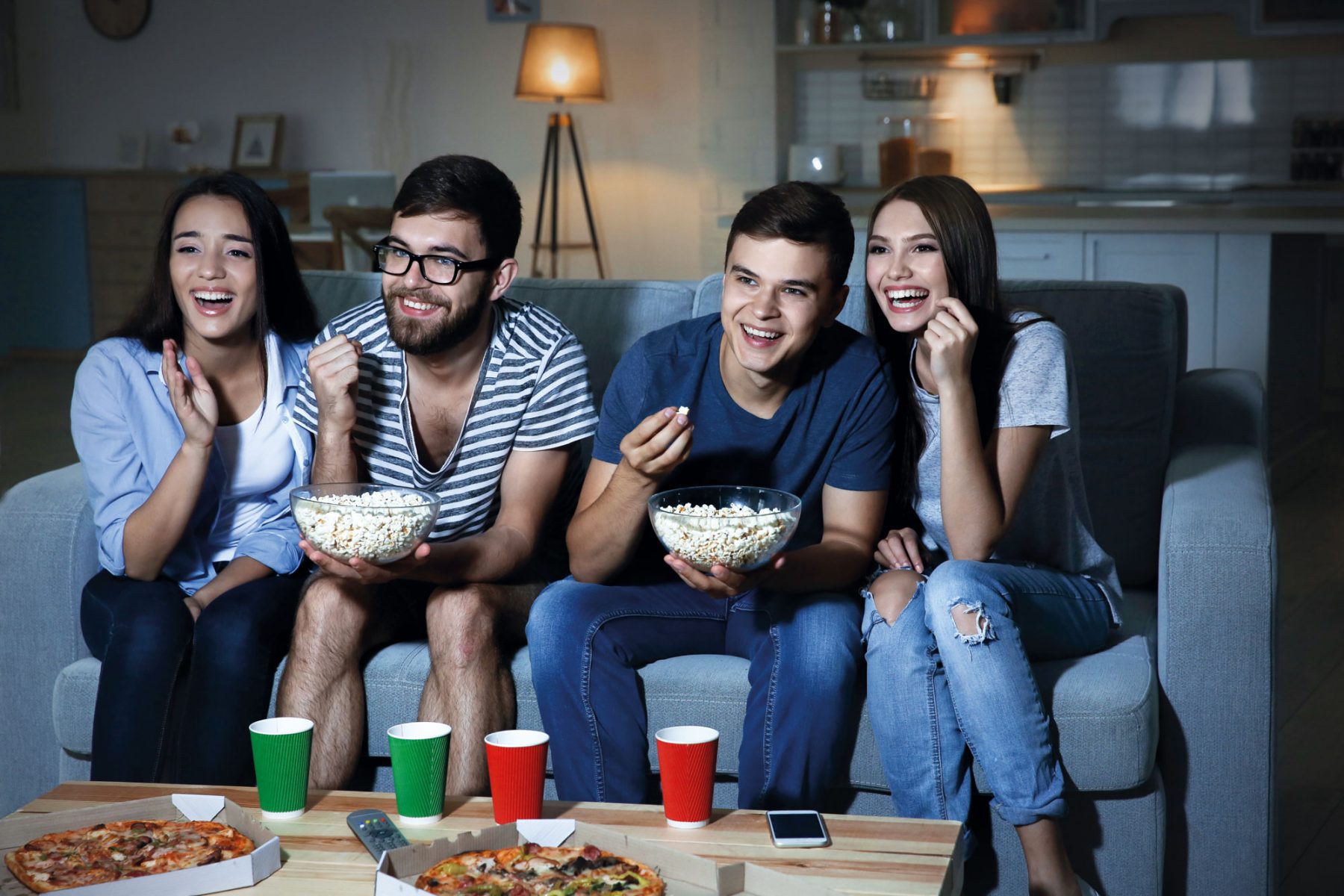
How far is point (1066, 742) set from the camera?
1.67 metres

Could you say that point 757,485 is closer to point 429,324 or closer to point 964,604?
point 964,604

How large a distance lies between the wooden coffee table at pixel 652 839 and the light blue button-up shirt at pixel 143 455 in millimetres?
559

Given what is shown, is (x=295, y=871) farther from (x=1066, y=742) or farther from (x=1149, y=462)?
(x=1149, y=462)

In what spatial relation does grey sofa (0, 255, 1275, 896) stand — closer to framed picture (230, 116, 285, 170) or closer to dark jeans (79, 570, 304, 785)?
dark jeans (79, 570, 304, 785)

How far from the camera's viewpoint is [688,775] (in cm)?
132

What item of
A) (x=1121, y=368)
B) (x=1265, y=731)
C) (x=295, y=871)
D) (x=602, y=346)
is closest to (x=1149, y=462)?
(x=1121, y=368)

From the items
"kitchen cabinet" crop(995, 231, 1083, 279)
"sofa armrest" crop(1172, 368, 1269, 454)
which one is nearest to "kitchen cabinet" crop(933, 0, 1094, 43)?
"kitchen cabinet" crop(995, 231, 1083, 279)

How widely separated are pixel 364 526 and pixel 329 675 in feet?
0.99

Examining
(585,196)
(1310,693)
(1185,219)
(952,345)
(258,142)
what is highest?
(258,142)

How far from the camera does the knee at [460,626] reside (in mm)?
1746

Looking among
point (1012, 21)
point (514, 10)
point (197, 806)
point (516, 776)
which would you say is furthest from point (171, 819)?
point (514, 10)

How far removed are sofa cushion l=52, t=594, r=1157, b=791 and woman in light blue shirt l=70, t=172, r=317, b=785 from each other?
109mm

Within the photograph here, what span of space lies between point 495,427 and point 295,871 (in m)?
0.80

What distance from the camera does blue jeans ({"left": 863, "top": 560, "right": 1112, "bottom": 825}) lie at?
1605 millimetres
